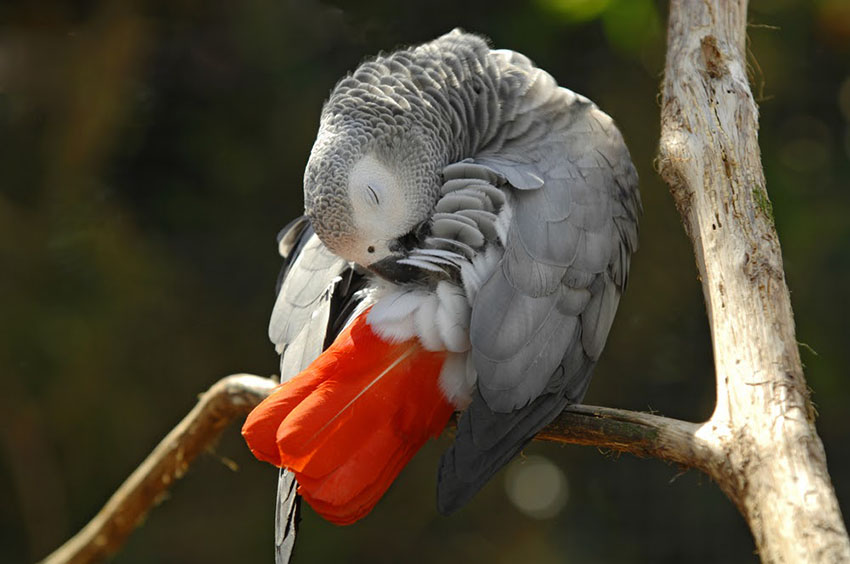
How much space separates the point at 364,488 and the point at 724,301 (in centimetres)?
42

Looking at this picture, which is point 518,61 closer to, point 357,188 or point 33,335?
point 357,188

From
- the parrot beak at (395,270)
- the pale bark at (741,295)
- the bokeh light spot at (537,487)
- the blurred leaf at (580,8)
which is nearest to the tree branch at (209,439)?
the pale bark at (741,295)

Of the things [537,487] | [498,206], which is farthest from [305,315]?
[537,487]

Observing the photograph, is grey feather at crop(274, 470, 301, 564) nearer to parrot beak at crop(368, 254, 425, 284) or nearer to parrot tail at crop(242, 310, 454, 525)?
parrot tail at crop(242, 310, 454, 525)

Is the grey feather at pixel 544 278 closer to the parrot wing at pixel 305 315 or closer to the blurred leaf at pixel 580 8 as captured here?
the parrot wing at pixel 305 315

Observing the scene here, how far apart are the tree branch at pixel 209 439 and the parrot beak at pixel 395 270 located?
→ 0.82ft

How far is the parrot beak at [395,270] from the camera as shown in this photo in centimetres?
107

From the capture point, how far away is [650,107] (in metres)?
2.24

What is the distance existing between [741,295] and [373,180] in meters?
0.44

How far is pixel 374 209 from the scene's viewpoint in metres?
1.04

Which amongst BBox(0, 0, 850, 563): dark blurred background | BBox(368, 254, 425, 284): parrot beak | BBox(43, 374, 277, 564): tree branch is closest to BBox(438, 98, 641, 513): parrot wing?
BBox(368, 254, 425, 284): parrot beak

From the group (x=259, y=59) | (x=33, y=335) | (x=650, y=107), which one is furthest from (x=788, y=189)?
(x=33, y=335)

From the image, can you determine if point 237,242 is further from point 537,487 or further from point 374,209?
point 374,209

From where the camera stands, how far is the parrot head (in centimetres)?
103
